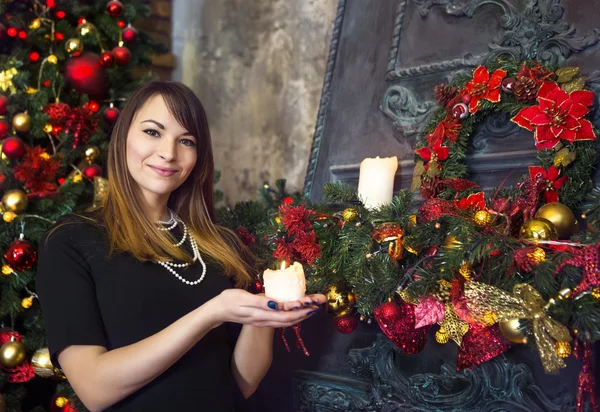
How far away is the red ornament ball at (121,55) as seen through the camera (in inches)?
89.5

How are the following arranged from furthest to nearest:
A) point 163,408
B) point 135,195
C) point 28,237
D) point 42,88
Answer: point 42,88
point 28,237
point 135,195
point 163,408

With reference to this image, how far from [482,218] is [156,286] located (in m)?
0.75

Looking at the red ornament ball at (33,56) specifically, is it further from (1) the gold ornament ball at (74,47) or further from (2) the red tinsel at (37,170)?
(2) the red tinsel at (37,170)

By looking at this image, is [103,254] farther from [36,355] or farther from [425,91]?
[425,91]

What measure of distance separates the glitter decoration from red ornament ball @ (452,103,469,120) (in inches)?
20.9

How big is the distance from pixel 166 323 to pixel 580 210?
982 mm

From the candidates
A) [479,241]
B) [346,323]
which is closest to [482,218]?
[479,241]

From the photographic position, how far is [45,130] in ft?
6.99

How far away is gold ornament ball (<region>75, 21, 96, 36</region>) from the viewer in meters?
2.22

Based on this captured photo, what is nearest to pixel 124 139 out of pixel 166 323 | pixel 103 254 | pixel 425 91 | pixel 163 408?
pixel 103 254

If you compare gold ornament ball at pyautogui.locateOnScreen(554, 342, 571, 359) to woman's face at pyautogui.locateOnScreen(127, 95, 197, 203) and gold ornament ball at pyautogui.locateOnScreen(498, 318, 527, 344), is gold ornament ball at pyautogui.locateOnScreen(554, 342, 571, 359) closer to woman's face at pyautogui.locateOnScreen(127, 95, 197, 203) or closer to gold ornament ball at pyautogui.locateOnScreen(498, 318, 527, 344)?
gold ornament ball at pyautogui.locateOnScreen(498, 318, 527, 344)

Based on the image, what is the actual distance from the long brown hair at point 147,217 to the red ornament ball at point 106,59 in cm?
75

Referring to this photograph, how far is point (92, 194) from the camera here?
223cm

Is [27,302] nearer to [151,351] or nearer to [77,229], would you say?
[77,229]
